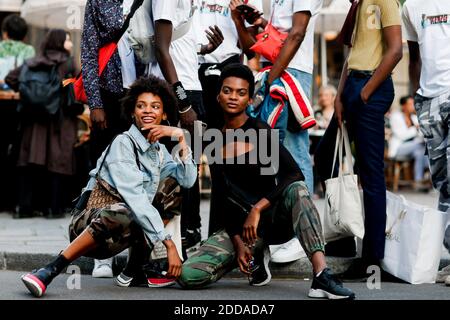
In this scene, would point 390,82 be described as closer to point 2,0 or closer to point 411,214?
point 411,214

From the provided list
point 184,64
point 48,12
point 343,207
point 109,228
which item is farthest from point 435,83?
point 48,12

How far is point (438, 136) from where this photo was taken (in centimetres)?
672

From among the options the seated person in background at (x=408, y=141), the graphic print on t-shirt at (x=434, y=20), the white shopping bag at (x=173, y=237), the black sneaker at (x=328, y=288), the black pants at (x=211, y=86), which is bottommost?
the seated person in background at (x=408, y=141)

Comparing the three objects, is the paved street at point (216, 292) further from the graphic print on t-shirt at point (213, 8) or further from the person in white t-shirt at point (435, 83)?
the graphic print on t-shirt at point (213, 8)

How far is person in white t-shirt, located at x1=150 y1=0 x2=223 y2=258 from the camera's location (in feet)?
20.6

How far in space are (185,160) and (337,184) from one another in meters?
1.18

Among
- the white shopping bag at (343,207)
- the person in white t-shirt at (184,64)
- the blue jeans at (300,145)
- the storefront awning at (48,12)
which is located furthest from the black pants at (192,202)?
the storefront awning at (48,12)

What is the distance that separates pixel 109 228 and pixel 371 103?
6.63ft

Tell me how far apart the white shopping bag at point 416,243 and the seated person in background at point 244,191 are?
35.2 inches

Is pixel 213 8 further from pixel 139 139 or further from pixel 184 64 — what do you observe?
pixel 139 139

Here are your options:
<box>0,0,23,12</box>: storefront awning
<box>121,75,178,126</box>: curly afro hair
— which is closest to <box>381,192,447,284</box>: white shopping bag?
<box>121,75,178,126</box>: curly afro hair

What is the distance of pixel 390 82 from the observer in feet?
21.5

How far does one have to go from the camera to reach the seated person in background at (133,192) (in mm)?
5621
